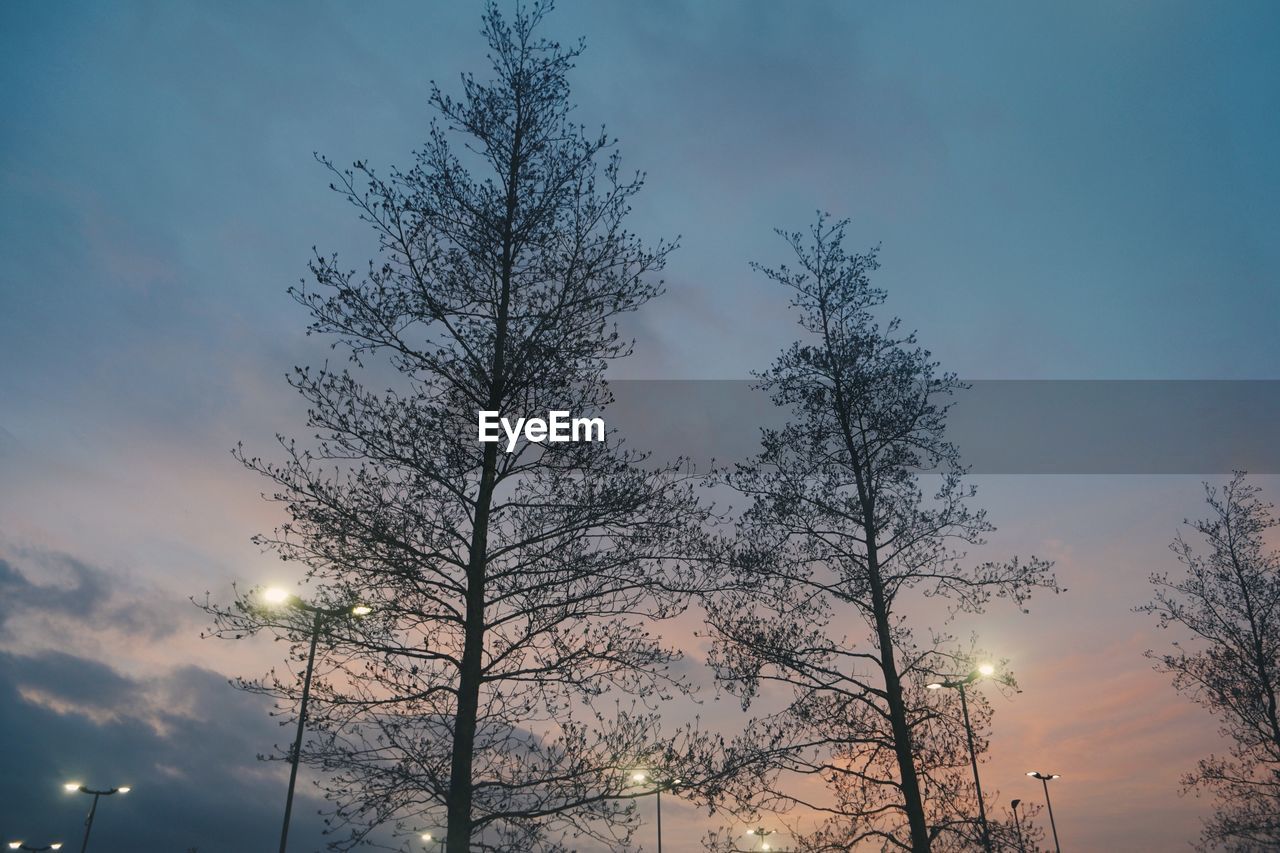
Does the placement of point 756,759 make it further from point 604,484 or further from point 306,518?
point 306,518

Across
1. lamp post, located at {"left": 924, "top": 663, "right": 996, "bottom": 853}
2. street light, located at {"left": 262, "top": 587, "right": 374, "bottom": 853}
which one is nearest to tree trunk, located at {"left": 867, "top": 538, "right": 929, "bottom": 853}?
lamp post, located at {"left": 924, "top": 663, "right": 996, "bottom": 853}

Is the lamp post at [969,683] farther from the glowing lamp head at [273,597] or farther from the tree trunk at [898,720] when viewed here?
the glowing lamp head at [273,597]

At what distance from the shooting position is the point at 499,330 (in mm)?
10617

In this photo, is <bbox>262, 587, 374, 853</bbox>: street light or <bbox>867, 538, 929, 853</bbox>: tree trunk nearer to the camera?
<bbox>262, 587, 374, 853</bbox>: street light

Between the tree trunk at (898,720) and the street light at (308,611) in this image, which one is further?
the tree trunk at (898,720)

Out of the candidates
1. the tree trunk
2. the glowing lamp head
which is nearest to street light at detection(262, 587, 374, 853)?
the glowing lamp head

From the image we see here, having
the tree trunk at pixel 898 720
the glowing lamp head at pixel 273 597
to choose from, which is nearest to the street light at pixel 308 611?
the glowing lamp head at pixel 273 597

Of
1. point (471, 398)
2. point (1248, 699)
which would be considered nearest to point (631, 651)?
point (471, 398)

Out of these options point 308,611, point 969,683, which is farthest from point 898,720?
point 308,611

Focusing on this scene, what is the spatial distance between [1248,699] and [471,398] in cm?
2207

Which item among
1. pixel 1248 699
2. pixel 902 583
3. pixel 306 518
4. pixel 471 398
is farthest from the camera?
pixel 1248 699

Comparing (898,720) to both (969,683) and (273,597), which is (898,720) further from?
(273,597)

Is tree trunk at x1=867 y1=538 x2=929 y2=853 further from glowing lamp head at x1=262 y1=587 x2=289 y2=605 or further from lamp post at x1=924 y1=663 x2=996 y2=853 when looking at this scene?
glowing lamp head at x1=262 y1=587 x2=289 y2=605

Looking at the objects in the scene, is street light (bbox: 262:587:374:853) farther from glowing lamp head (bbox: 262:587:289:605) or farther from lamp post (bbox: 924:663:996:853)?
lamp post (bbox: 924:663:996:853)
